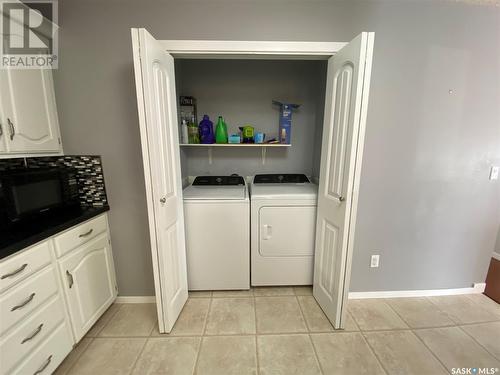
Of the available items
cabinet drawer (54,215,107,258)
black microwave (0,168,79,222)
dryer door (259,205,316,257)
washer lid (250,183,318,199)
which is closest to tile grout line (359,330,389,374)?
dryer door (259,205,316,257)

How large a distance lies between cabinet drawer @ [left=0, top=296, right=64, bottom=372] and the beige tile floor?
0.40m

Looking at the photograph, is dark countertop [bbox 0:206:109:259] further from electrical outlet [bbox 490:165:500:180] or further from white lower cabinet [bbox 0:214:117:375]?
electrical outlet [bbox 490:165:500:180]

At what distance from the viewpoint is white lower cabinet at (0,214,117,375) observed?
969 millimetres

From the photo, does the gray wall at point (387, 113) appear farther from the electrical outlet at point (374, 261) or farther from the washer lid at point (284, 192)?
the washer lid at point (284, 192)

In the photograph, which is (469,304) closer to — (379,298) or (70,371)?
(379,298)

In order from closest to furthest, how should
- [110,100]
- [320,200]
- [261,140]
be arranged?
[110,100] → [320,200] → [261,140]

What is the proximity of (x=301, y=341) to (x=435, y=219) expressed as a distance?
5.04 ft

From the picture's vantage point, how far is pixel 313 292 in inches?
76.0

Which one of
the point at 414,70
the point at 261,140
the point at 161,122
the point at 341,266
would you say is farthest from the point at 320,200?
the point at 161,122

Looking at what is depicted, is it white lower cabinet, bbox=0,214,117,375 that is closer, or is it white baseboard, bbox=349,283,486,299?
white lower cabinet, bbox=0,214,117,375

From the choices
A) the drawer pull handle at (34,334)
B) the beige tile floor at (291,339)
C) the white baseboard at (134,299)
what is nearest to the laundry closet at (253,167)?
the beige tile floor at (291,339)

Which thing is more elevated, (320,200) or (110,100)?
(110,100)

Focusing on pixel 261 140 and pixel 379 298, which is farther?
pixel 261 140

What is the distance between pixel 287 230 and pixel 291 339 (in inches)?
32.1
